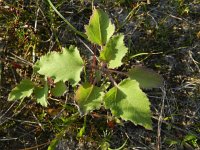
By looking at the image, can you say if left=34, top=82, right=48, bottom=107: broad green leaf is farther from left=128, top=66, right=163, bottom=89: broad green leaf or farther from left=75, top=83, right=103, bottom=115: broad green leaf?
left=128, top=66, right=163, bottom=89: broad green leaf

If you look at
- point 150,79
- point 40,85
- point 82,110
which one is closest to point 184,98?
point 150,79

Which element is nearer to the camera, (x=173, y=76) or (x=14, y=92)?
(x=14, y=92)

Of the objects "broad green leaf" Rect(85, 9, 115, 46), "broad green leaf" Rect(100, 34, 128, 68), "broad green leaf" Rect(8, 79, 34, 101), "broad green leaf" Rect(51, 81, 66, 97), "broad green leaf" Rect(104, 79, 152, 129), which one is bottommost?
"broad green leaf" Rect(104, 79, 152, 129)

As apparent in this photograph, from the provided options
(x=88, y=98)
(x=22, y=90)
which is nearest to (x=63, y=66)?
(x=88, y=98)

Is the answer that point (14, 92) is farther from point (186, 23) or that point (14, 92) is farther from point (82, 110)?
point (186, 23)

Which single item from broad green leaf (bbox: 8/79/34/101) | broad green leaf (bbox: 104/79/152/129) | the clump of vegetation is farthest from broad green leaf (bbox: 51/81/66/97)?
→ broad green leaf (bbox: 104/79/152/129)

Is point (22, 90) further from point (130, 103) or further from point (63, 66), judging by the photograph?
point (130, 103)
